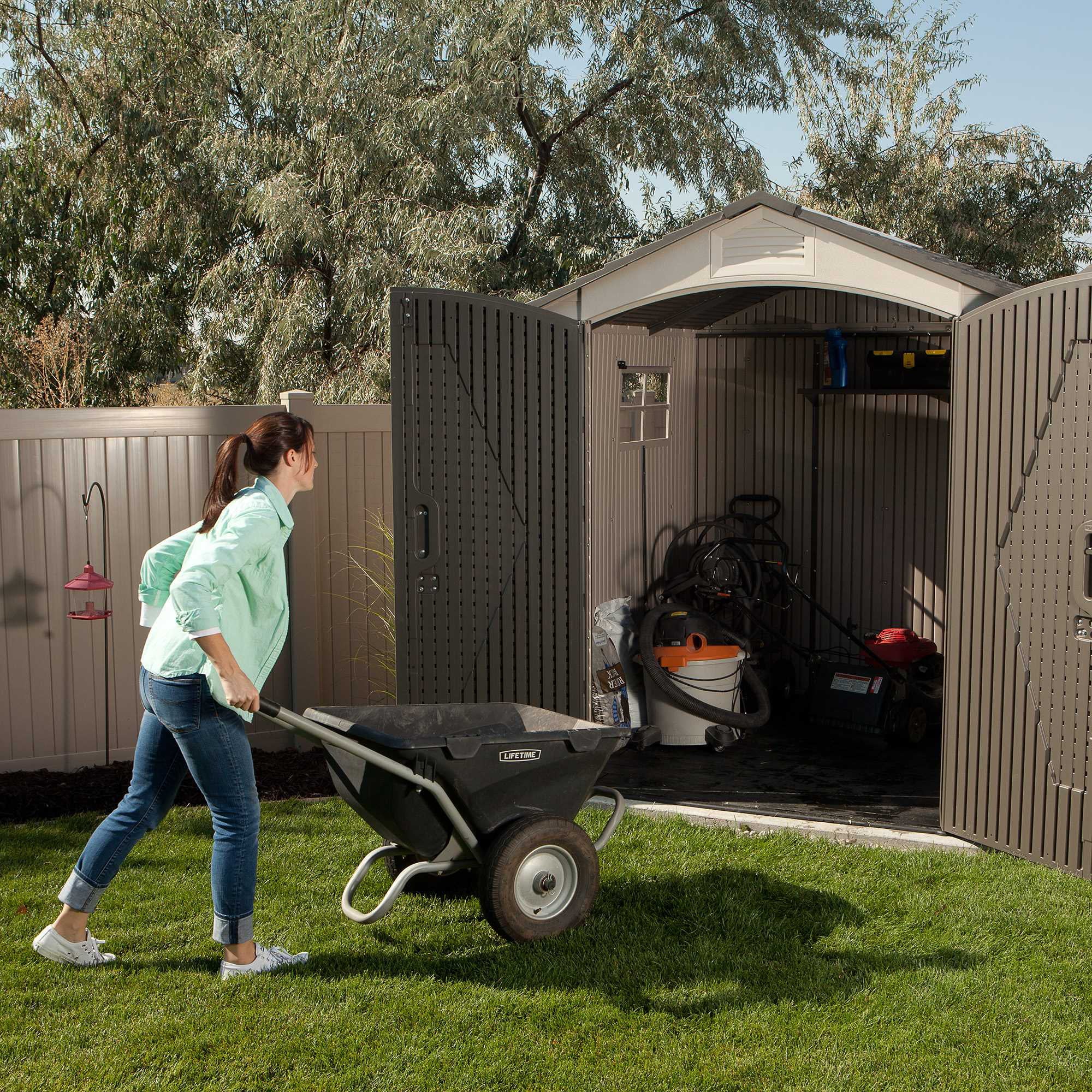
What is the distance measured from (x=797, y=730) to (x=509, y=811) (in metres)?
3.40

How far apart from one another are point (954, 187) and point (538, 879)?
611 inches

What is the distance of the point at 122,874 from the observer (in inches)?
Answer: 183

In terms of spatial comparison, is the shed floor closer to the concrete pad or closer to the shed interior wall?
the concrete pad

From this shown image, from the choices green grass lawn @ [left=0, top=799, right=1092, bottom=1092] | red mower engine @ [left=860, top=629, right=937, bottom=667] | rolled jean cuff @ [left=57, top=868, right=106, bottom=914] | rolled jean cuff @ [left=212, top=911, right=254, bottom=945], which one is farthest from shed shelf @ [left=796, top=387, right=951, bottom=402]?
rolled jean cuff @ [left=57, top=868, right=106, bottom=914]

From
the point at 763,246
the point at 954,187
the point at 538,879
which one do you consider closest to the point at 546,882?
the point at 538,879

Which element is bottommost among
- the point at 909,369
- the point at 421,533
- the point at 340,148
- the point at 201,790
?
the point at 201,790

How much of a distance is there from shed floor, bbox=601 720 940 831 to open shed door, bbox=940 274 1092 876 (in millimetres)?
537

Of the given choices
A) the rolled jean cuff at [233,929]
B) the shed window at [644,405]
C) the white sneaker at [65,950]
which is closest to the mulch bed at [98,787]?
the white sneaker at [65,950]

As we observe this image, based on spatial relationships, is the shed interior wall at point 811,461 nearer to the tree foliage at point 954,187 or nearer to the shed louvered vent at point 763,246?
the shed louvered vent at point 763,246

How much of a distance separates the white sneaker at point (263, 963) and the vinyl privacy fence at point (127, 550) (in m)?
2.58

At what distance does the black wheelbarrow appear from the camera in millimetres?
3760

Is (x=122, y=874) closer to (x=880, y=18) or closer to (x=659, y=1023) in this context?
(x=659, y=1023)

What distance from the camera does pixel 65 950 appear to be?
3.78 meters

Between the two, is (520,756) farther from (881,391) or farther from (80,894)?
(881,391)
